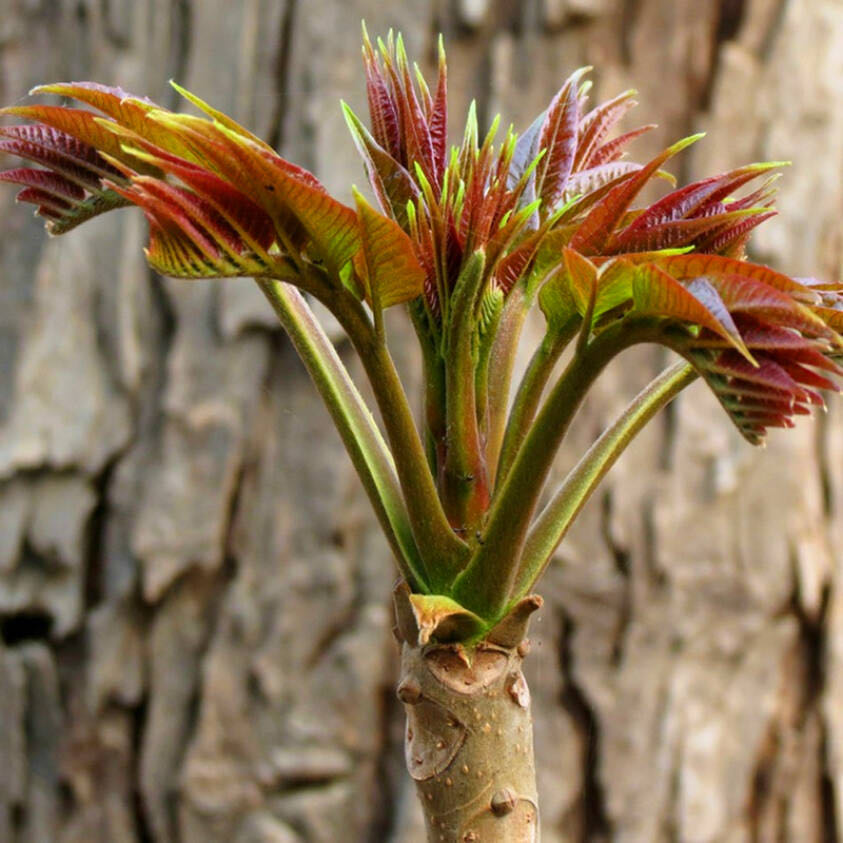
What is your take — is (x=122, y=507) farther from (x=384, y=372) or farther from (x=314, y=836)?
(x=384, y=372)

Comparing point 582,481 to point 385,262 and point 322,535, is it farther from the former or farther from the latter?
point 322,535

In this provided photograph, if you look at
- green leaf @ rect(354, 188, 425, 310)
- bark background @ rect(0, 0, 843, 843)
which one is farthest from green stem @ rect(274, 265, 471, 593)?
bark background @ rect(0, 0, 843, 843)

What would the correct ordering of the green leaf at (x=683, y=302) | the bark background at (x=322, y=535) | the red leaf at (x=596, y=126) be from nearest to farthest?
the green leaf at (x=683, y=302) < the red leaf at (x=596, y=126) < the bark background at (x=322, y=535)

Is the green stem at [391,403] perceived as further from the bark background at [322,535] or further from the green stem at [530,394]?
the bark background at [322,535]

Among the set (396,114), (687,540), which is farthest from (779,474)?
(396,114)

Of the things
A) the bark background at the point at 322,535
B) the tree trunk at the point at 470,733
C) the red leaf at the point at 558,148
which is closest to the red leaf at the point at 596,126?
the red leaf at the point at 558,148

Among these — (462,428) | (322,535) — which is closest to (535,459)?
(462,428)
